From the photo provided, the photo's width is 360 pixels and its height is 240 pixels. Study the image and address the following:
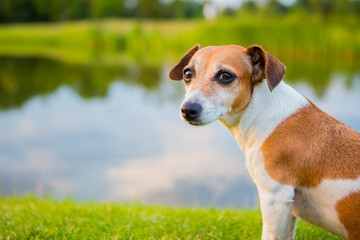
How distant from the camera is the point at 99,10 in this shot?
75625mm

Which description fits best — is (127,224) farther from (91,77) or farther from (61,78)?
(61,78)

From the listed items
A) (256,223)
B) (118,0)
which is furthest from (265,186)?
(118,0)

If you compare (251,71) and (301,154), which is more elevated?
(251,71)

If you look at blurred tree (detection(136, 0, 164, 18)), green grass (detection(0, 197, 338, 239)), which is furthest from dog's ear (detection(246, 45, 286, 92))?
blurred tree (detection(136, 0, 164, 18))

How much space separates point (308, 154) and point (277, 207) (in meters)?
0.54

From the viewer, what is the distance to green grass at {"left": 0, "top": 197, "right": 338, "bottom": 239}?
4047 millimetres

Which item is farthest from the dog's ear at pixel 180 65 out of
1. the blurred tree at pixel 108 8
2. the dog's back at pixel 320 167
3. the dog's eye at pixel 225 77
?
the blurred tree at pixel 108 8

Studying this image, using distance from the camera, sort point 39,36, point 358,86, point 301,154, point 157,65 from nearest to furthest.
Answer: point 301,154, point 358,86, point 157,65, point 39,36

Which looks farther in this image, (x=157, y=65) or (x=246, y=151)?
(x=157, y=65)

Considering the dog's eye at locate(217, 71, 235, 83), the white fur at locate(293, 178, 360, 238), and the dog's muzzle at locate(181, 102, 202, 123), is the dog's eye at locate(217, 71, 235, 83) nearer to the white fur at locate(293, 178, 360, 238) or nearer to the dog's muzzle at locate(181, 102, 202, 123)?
the dog's muzzle at locate(181, 102, 202, 123)

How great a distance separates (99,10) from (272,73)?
257 feet

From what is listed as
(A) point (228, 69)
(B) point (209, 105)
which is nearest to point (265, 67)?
(A) point (228, 69)

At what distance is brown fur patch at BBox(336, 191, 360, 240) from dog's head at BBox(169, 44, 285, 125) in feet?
3.78

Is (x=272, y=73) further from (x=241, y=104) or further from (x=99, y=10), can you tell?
(x=99, y=10)
